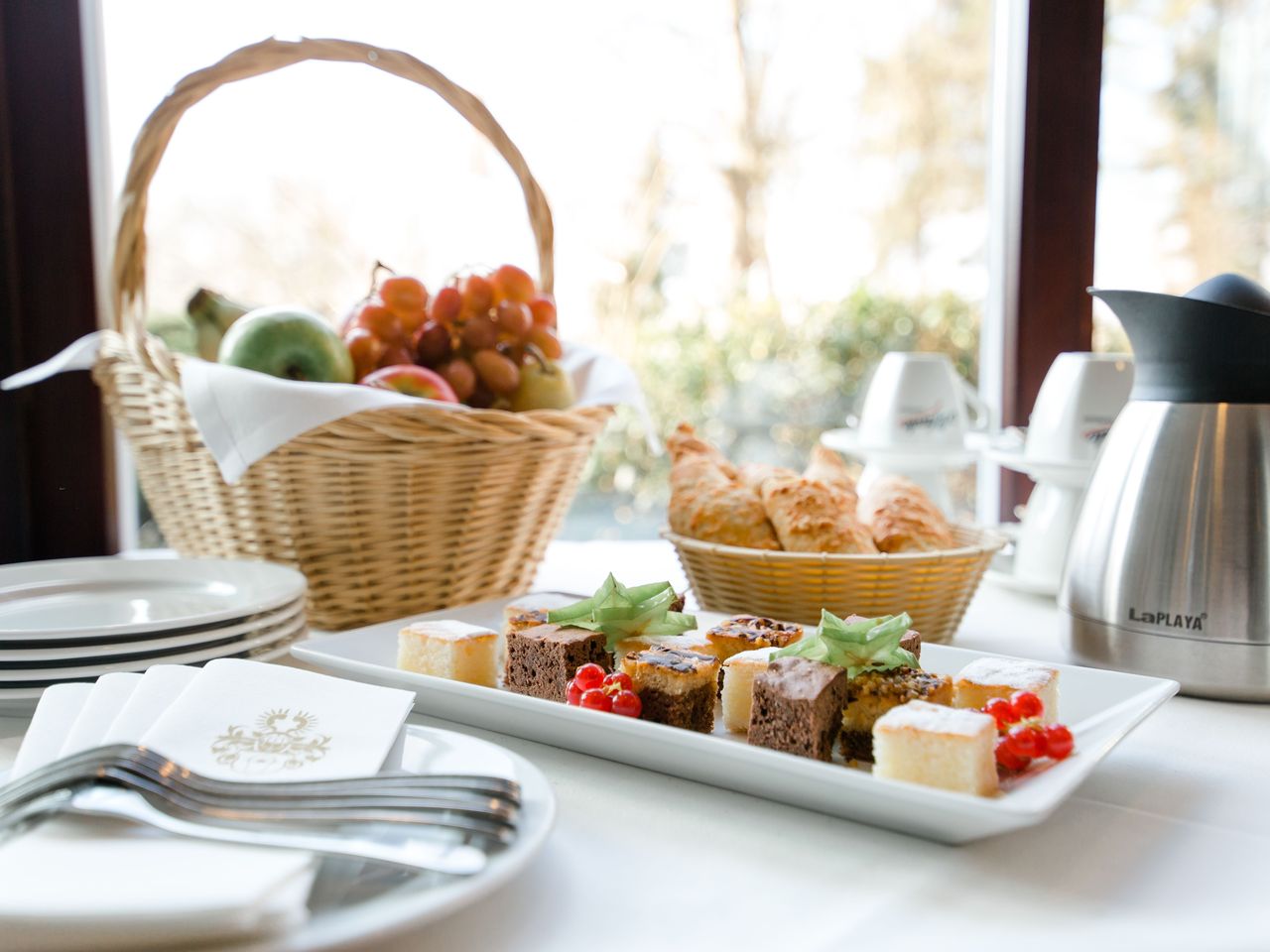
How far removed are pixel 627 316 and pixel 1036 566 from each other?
1.50 meters

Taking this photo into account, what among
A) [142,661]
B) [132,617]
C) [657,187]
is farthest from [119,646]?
[657,187]

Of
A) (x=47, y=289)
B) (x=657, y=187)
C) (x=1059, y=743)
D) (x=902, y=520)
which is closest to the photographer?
(x=1059, y=743)

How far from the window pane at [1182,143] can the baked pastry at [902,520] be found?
91 cm

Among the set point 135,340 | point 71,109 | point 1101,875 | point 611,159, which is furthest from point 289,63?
point 611,159

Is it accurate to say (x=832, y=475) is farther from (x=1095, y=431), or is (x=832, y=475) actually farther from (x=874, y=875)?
(x=874, y=875)

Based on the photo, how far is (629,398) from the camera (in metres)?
1.20

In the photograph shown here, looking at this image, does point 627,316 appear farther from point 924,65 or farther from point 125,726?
point 125,726

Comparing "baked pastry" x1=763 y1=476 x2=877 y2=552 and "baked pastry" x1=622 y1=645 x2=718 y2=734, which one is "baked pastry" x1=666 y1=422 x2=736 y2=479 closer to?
"baked pastry" x1=763 y1=476 x2=877 y2=552

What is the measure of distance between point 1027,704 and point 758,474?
52 cm

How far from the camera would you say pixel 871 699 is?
2.16ft

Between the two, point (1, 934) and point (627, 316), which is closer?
point (1, 934)

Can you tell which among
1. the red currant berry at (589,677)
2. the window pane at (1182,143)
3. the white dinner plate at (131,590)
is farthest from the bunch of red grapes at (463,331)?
the window pane at (1182,143)

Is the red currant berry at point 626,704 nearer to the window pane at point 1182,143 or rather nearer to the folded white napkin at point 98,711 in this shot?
the folded white napkin at point 98,711

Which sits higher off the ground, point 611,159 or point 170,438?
point 611,159
